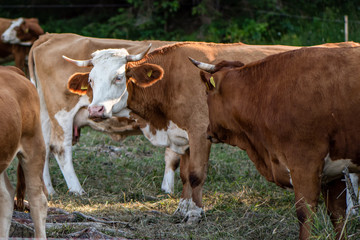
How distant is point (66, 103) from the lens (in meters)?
7.39

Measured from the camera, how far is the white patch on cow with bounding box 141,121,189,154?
6.07m

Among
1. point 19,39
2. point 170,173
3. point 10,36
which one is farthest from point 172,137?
point 10,36

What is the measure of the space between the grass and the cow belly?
36 centimetres

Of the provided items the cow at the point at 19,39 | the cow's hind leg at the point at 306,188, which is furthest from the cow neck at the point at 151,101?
the cow at the point at 19,39

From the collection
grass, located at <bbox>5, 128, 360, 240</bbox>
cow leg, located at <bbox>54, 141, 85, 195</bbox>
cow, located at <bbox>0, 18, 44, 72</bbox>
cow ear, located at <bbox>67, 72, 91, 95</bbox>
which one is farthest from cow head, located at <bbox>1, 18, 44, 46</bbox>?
cow ear, located at <bbox>67, 72, 91, 95</bbox>

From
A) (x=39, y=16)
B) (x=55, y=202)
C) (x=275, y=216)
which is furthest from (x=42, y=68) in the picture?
(x=39, y=16)

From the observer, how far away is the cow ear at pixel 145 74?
5.87 meters

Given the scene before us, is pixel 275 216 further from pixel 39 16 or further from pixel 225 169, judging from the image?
pixel 39 16

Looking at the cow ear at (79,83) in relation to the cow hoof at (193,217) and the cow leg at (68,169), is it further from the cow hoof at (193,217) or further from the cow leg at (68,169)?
the cow hoof at (193,217)

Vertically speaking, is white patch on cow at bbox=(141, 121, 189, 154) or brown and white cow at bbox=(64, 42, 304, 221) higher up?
brown and white cow at bbox=(64, 42, 304, 221)

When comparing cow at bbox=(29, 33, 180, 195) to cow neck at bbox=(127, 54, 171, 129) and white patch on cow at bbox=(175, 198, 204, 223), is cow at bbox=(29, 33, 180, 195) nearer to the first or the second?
cow neck at bbox=(127, 54, 171, 129)

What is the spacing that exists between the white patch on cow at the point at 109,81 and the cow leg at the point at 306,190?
217cm

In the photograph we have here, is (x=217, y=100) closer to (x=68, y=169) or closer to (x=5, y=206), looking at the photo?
(x=5, y=206)

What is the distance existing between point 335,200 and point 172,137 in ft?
6.56
